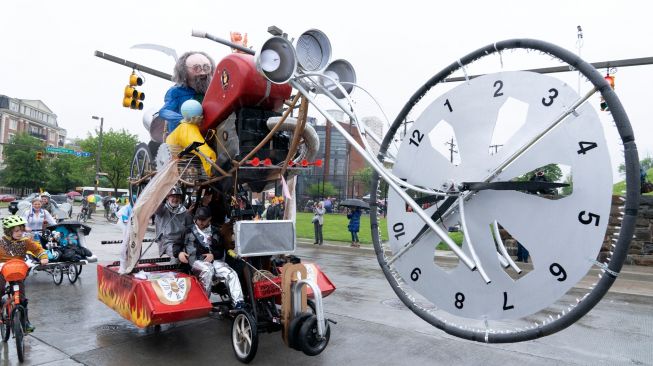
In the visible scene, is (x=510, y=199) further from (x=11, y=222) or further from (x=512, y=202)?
(x=11, y=222)

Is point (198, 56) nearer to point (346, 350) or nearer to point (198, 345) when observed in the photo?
point (198, 345)

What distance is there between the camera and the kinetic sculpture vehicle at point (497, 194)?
272 centimetres

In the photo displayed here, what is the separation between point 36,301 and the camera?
8.52 meters

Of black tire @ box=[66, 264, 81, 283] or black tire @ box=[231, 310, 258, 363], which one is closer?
black tire @ box=[231, 310, 258, 363]

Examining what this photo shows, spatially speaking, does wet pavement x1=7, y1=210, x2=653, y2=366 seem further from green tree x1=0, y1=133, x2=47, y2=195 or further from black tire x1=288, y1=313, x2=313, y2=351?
green tree x1=0, y1=133, x2=47, y2=195

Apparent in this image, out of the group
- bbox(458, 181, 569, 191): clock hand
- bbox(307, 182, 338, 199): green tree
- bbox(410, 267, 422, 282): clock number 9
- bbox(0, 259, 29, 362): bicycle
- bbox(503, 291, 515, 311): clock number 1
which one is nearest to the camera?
bbox(458, 181, 569, 191): clock hand

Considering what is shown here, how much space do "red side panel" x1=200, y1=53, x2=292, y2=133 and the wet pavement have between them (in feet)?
9.66

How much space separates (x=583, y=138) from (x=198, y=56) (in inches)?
224

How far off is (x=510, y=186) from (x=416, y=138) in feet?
2.83

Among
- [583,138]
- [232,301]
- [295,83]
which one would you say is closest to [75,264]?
[232,301]

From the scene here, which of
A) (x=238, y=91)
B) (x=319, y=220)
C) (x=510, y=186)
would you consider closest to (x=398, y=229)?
(x=510, y=186)

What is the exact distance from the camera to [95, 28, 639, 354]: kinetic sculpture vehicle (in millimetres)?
2721

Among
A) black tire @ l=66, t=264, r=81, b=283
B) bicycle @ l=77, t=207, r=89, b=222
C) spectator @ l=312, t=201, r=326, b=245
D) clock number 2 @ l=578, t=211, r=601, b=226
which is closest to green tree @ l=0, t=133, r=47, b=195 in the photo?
bicycle @ l=77, t=207, r=89, b=222

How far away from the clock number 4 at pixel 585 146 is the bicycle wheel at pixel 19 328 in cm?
597
